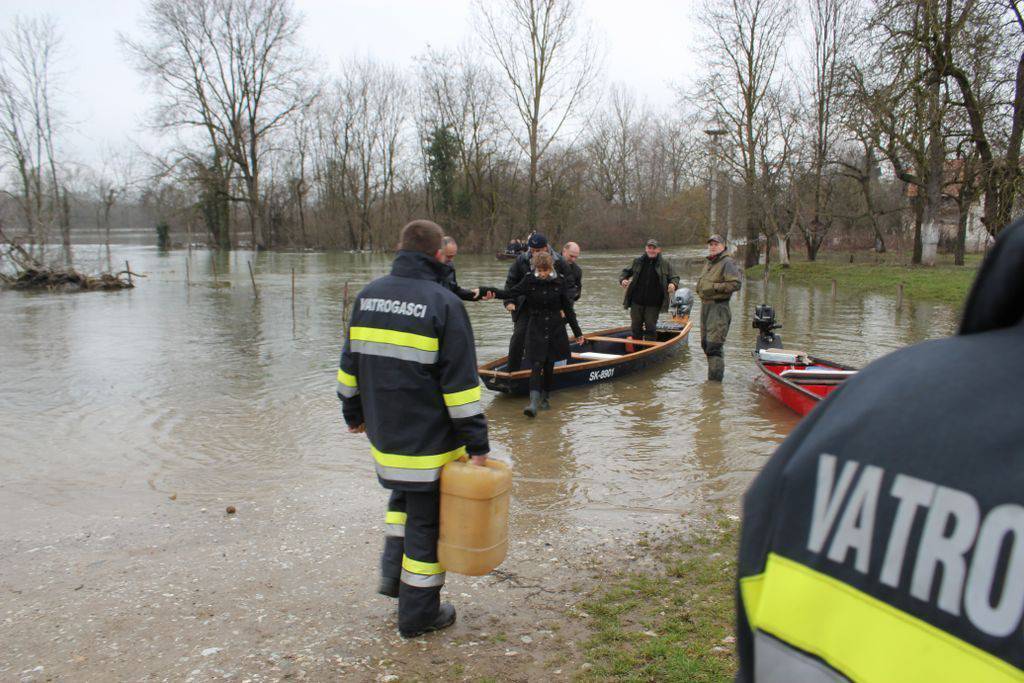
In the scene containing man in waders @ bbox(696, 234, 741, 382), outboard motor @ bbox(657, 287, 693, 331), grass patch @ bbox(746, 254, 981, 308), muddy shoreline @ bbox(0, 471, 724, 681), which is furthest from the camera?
grass patch @ bbox(746, 254, 981, 308)

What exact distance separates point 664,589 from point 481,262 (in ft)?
131

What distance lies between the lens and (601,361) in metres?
10.0

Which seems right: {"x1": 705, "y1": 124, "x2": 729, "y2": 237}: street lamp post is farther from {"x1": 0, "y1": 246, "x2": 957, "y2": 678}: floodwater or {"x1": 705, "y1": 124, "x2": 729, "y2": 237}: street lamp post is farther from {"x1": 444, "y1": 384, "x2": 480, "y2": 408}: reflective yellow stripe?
{"x1": 444, "y1": 384, "x2": 480, "y2": 408}: reflective yellow stripe

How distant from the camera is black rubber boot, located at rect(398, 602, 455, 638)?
12.1 feet

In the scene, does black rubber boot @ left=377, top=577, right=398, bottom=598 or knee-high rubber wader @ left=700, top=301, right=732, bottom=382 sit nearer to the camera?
black rubber boot @ left=377, top=577, right=398, bottom=598

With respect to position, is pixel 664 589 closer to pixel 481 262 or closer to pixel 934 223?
pixel 934 223

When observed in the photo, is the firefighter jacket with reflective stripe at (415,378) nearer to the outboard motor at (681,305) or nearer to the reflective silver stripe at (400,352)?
the reflective silver stripe at (400,352)

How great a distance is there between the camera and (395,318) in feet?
11.6

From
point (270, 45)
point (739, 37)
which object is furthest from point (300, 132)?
point (739, 37)

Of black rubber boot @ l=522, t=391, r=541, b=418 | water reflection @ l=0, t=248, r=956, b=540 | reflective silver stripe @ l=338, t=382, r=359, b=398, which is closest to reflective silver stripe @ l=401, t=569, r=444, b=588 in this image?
reflective silver stripe @ l=338, t=382, r=359, b=398

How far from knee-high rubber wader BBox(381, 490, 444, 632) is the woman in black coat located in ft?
16.5

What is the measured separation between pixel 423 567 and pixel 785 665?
9.37 feet

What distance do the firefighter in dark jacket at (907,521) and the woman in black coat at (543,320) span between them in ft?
24.4

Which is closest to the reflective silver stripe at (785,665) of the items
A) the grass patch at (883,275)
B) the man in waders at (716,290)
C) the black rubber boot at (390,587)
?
the black rubber boot at (390,587)
